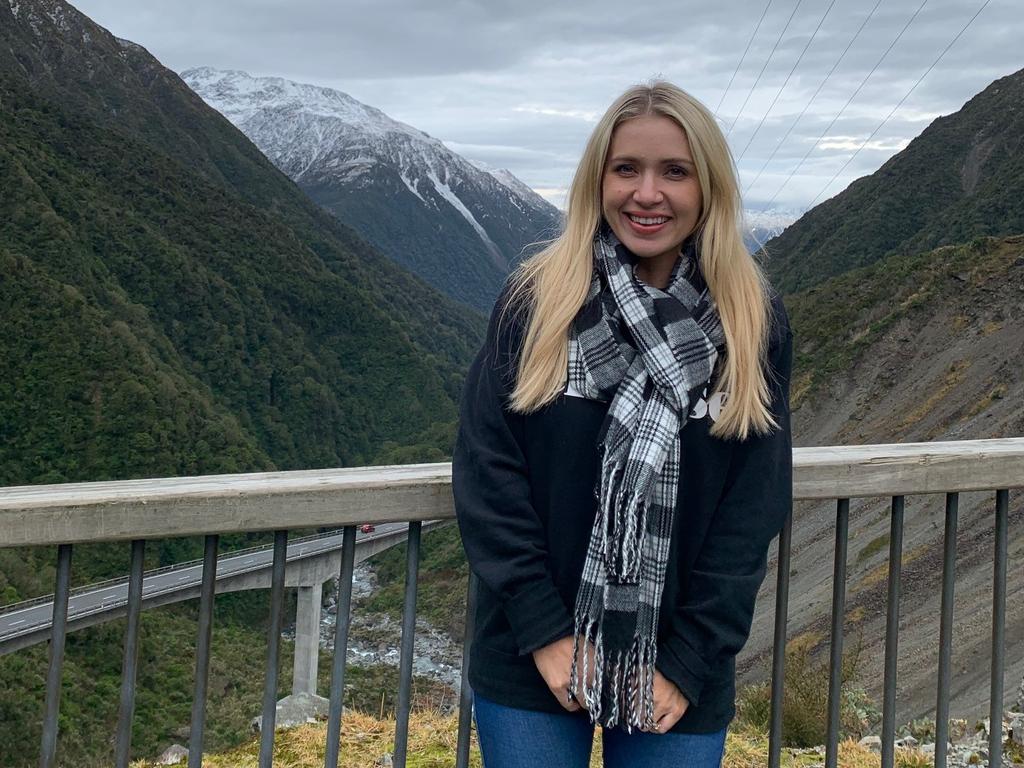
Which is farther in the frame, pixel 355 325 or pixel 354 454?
pixel 355 325

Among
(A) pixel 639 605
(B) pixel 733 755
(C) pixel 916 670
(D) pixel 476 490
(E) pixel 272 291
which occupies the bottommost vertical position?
(C) pixel 916 670

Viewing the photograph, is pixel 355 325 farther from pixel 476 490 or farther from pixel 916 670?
pixel 476 490

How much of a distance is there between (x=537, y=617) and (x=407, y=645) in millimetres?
408

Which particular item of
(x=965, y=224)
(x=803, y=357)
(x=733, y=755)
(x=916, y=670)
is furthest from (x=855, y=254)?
(x=733, y=755)

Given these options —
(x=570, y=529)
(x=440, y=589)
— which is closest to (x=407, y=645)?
(x=570, y=529)

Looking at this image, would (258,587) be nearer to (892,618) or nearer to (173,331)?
(892,618)

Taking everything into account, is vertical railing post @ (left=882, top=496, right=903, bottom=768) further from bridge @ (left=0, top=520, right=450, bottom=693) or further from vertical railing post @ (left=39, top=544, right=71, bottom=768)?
bridge @ (left=0, top=520, right=450, bottom=693)

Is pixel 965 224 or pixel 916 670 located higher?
pixel 965 224

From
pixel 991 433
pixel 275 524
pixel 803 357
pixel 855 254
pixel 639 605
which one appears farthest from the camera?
pixel 855 254

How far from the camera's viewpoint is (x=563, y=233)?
2041 mm

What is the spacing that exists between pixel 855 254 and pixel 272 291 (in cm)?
5095

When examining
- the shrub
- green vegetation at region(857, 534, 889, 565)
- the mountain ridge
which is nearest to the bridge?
green vegetation at region(857, 534, 889, 565)

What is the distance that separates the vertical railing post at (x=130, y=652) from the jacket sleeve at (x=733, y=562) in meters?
1.01

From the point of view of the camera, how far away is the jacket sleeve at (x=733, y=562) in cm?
184
